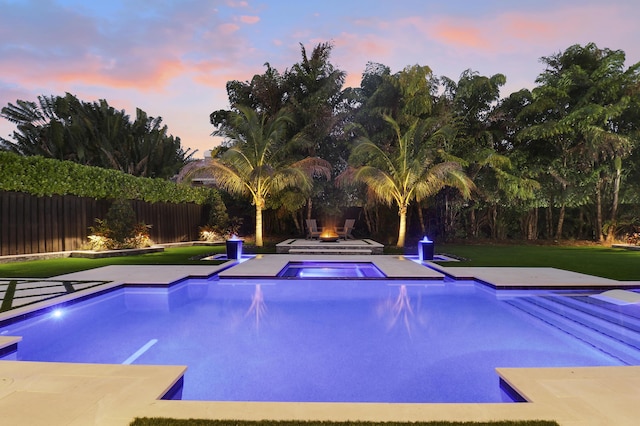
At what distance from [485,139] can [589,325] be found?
45.8 ft

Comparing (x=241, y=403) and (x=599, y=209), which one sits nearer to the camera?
(x=241, y=403)

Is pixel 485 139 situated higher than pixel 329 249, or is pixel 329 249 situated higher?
pixel 485 139

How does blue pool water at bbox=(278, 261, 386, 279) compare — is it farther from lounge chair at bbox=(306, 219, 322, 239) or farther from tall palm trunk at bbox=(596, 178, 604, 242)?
tall palm trunk at bbox=(596, 178, 604, 242)

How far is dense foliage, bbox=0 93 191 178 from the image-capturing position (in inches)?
850

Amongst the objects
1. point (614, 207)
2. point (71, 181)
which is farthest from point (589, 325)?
point (614, 207)

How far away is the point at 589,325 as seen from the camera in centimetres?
450

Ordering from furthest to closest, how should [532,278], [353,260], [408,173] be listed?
[408,173]
[353,260]
[532,278]

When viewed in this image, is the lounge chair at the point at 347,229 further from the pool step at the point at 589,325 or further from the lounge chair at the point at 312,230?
the pool step at the point at 589,325

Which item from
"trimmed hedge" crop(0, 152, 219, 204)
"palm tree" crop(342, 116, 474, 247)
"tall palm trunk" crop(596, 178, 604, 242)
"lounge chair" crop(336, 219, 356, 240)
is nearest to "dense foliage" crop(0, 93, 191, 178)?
"trimmed hedge" crop(0, 152, 219, 204)

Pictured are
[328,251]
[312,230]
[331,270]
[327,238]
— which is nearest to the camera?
[331,270]

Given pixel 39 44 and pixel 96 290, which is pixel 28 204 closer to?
pixel 96 290

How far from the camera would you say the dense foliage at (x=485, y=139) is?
1513cm

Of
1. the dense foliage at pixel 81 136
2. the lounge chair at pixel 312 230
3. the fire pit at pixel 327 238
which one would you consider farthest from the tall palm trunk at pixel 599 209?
the dense foliage at pixel 81 136

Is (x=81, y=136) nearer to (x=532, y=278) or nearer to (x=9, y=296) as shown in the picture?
(x=9, y=296)
